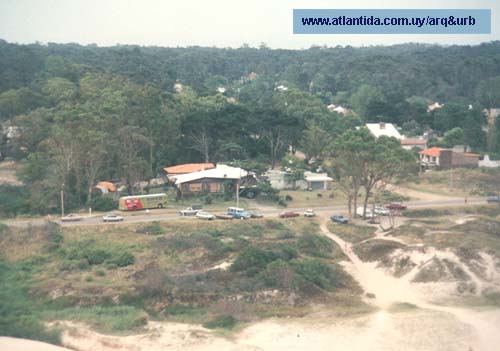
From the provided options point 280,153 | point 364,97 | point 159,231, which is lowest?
point 159,231

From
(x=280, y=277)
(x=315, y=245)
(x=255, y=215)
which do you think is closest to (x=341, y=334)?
(x=280, y=277)

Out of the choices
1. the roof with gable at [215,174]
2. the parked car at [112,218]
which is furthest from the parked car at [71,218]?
the roof with gable at [215,174]

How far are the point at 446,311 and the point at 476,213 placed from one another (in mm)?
11471

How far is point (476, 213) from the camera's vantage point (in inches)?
1151

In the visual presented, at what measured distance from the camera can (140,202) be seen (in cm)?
2859

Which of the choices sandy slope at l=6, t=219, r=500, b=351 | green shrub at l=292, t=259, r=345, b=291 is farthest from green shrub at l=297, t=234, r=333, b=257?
sandy slope at l=6, t=219, r=500, b=351

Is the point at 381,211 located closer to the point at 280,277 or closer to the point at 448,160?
the point at 280,277

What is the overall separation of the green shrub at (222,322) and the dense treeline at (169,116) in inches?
504

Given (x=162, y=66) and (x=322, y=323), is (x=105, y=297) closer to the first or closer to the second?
(x=322, y=323)

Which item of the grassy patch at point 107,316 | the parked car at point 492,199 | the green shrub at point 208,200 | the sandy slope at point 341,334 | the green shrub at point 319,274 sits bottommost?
the sandy slope at point 341,334

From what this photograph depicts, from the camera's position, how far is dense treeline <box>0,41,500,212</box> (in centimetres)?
3025

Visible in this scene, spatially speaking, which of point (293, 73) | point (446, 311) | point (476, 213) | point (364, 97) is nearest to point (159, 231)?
point (446, 311)

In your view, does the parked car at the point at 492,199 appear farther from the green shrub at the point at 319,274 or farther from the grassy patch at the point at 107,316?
the grassy patch at the point at 107,316

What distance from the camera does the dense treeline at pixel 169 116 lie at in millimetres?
30250
